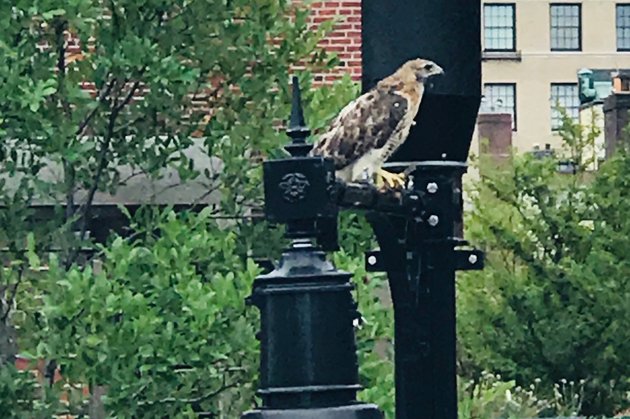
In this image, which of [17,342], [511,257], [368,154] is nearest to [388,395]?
[17,342]

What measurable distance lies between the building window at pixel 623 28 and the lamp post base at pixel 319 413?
78.3 metres

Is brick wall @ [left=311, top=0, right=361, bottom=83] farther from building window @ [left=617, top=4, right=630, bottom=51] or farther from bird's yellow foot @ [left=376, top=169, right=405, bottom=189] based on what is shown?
building window @ [left=617, top=4, right=630, bottom=51]

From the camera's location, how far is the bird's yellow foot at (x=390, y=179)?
3.64 m

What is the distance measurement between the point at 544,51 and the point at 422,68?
75.8m

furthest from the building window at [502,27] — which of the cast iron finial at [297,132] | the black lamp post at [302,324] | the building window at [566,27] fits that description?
the black lamp post at [302,324]

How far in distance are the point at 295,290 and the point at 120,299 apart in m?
4.72

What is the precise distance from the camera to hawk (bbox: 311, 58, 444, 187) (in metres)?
3.56

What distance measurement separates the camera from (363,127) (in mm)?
4031

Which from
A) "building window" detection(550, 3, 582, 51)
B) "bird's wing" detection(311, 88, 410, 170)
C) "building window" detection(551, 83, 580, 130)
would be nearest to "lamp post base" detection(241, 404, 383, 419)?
"bird's wing" detection(311, 88, 410, 170)

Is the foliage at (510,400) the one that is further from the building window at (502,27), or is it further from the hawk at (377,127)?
the building window at (502,27)

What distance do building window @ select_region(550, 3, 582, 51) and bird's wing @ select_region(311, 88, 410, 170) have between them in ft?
248

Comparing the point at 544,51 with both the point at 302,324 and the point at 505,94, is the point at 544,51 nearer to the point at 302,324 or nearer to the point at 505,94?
the point at 505,94

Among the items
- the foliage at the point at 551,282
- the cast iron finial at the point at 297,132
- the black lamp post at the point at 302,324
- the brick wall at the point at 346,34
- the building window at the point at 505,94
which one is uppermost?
the building window at the point at 505,94

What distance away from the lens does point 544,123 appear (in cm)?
7644
